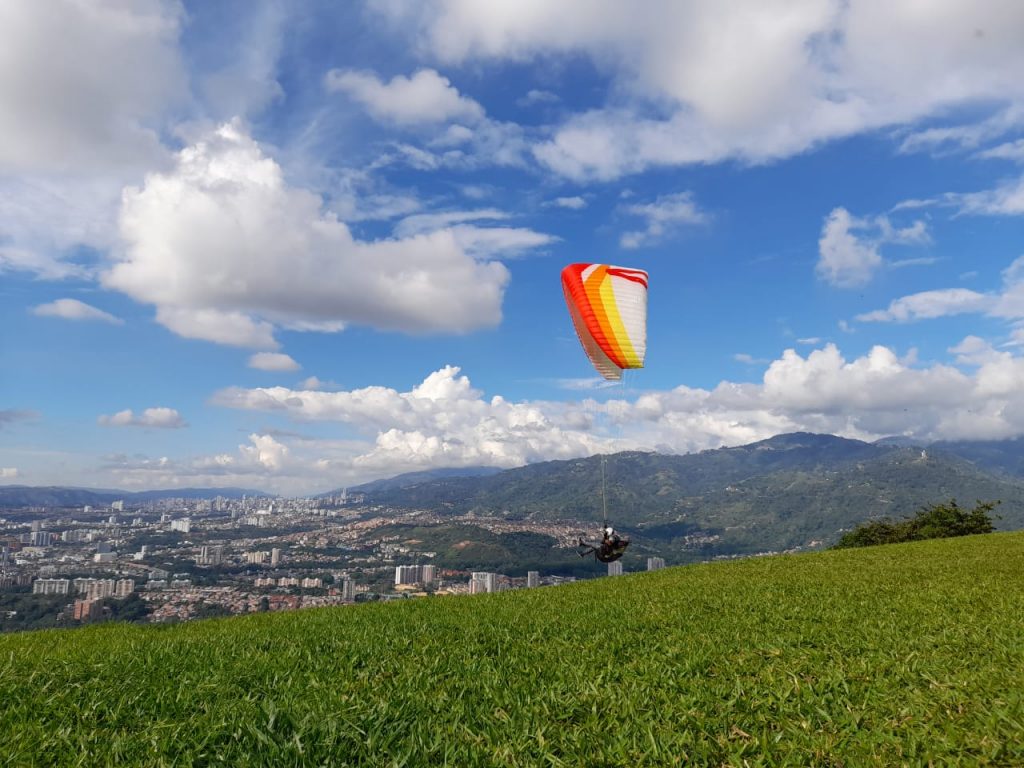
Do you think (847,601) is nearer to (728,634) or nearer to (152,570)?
(728,634)

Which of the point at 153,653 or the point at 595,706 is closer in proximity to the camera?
the point at 595,706

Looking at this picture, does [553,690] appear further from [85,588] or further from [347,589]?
[85,588]

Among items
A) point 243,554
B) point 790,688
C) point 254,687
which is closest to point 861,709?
point 790,688

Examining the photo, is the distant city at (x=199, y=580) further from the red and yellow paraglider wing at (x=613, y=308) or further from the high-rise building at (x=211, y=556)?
the red and yellow paraglider wing at (x=613, y=308)

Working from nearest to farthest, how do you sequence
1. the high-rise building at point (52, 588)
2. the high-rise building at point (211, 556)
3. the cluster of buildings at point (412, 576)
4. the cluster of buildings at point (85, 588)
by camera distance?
the cluster of buildings at point (85, 588) → the high-rise building at point (52, 588) → the cluster of buildings at point (412, 576) → the high-rise building at point (211, 556)

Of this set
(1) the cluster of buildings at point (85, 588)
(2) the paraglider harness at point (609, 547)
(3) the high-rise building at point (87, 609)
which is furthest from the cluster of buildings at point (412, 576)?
(2) the paraglider harness at point (609, 547)
